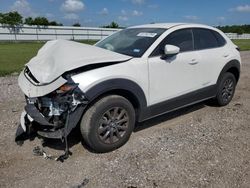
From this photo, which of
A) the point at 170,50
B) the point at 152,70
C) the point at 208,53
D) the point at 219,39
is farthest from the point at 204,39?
the point at 152,70

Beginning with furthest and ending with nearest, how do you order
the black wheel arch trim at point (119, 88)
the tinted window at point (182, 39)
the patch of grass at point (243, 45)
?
the patch of grass at point (243, 45) < the tinted window at point (182, 39) < the black wheel arch trim at point (119, 88)

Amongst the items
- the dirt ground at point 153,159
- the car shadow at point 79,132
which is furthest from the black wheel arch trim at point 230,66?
the dirt ground at point 153,159

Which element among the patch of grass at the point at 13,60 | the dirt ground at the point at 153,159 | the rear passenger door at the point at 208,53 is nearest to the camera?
the dirt ground at the point at 153,159

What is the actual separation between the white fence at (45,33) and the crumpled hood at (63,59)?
1621 inches

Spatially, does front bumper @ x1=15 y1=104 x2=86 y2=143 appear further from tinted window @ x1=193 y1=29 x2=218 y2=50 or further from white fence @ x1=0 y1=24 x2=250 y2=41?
white fence @ x1=0 y1=24 x2=250 y2=41

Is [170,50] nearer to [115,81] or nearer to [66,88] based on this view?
[115,81]

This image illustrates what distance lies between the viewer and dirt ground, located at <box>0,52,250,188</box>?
3504 millimetres

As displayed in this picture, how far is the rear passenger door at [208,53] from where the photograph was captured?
17.8 feet

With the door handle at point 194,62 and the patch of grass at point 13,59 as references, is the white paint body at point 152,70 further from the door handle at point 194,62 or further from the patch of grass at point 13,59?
the patch of grass at point 13,59

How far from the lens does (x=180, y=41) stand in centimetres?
512

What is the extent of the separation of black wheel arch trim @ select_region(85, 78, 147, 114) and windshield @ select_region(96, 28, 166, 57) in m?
0.54

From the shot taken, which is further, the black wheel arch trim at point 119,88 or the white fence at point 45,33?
the white fence at point 45,33

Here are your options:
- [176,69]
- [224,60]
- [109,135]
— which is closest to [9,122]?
[109,135]

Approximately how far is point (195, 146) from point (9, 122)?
324cm
